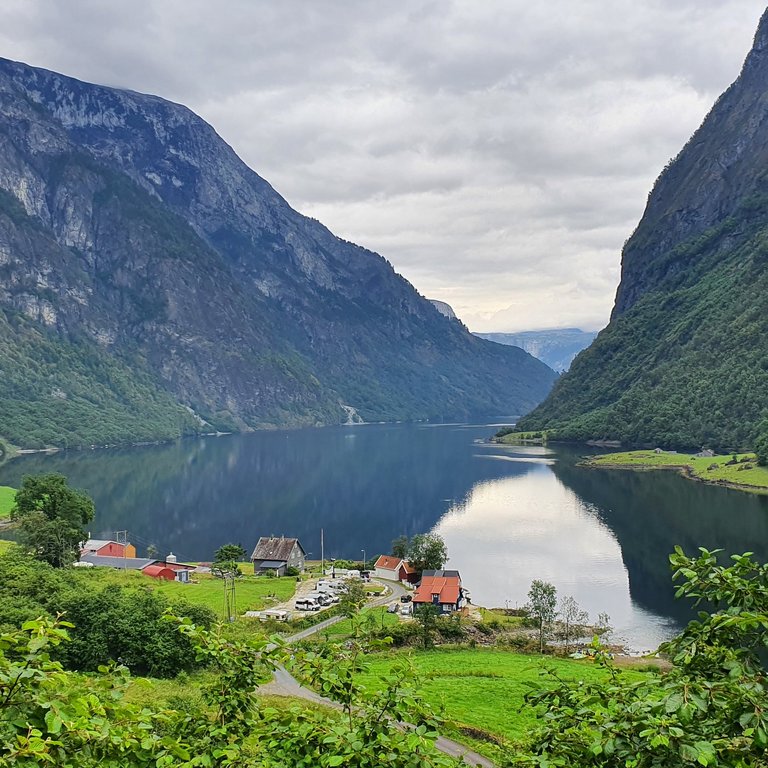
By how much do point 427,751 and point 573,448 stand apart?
182292 millimetres

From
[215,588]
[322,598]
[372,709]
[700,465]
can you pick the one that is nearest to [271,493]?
[215,588]

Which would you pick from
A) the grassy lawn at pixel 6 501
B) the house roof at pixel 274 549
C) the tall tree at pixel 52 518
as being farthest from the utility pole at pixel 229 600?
the grassy lawn at pixel 6 501

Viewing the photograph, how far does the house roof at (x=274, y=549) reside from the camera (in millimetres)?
71500

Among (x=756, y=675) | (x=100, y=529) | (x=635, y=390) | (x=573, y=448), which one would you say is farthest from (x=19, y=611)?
(x=635, y=390)

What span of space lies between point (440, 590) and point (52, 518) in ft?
118

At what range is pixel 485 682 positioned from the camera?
1410 inches

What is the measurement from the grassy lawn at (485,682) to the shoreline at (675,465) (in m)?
69.5

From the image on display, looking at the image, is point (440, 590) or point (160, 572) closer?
point (440, 590)

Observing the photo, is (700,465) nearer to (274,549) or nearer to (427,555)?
(427,555)

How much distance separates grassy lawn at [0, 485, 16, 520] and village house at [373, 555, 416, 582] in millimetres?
48239

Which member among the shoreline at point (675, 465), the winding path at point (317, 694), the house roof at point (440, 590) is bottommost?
the house roof at point (440, 590)

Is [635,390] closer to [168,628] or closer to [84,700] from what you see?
[168,628]

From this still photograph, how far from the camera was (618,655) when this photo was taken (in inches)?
1772

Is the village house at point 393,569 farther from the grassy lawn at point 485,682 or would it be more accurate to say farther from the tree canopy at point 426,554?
the grassy lawn at point 485,682
